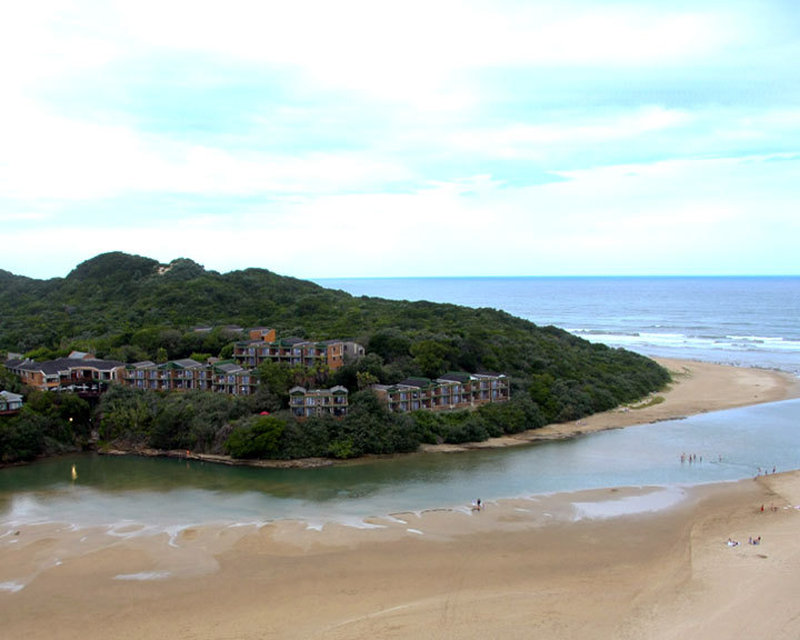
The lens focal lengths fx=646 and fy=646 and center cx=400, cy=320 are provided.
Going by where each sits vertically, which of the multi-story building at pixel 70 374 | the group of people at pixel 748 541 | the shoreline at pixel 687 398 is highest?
the multi-story building at pixel 70 374

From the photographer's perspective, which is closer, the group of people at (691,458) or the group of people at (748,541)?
the group of people at (748,541)

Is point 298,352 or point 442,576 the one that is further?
point 298,352

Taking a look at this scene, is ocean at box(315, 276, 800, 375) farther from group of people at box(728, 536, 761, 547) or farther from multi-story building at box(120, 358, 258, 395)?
multi-story building at box(120, 358, 258, 395)

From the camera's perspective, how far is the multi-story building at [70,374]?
137 ft

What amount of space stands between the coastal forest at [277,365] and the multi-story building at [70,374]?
1529 mm

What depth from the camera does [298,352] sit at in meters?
45.8

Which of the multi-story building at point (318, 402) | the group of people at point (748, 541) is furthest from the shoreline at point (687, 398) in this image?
the group of people at point (748, 541)

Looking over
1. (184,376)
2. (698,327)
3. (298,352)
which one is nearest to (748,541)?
(298,352)

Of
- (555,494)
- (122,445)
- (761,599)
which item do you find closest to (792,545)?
(761,599)

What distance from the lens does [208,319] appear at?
218 feet

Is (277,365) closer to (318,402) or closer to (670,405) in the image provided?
(318,402)

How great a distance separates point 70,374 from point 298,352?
48.9 ft

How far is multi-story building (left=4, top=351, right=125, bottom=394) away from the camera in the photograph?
41812 mm

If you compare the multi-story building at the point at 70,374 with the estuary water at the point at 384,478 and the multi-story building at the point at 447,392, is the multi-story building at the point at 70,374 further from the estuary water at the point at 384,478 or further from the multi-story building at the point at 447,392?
the multi-story building at the point at 447,392
